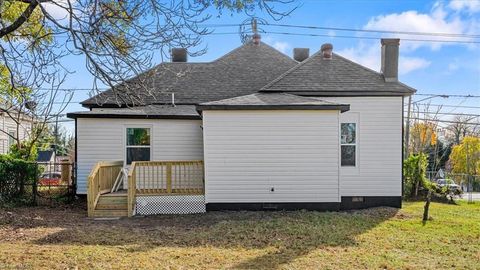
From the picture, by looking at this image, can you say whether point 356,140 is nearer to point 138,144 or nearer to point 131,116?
point 138,144

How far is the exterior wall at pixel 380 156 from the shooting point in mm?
13109

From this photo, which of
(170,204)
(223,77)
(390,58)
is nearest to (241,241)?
(170,204)

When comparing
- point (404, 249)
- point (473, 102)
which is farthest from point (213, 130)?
point (473, 102)

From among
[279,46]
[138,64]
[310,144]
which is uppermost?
[279,46]

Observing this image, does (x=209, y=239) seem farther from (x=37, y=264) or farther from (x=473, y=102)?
(x=473, y=102)

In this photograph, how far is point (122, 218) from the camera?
10.9m

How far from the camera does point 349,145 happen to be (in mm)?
13242

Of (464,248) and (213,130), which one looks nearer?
(464,248)

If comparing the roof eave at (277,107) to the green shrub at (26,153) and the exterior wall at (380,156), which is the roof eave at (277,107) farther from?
the green shrub at (26,153)

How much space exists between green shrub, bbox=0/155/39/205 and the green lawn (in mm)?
1998

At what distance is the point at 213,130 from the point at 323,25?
40.4 ft

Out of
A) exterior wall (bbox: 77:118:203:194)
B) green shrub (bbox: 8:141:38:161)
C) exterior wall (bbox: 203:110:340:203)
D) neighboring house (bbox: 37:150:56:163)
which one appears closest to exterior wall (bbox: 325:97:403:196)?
exterior wall (bbox: 203:110:340:203)

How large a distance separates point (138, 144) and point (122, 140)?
21.1 inches

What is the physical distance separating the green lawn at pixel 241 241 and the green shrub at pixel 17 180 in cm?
200
